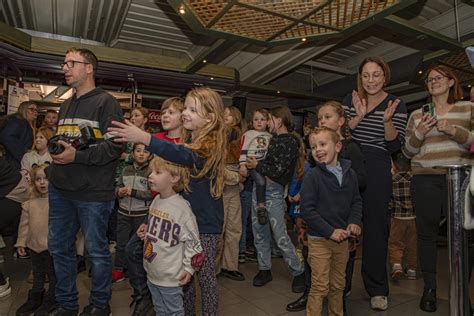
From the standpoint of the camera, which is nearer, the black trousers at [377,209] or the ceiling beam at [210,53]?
the black trousers at [377,209]

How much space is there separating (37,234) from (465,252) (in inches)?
102

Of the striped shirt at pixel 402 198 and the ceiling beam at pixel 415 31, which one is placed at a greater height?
the ceiling beam at pixel 415 31

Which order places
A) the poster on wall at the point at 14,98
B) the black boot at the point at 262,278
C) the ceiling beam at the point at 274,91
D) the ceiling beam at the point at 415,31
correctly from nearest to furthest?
the black boot at the point at 262,278
the ceiling beam at the point at 415,31
the poster on wall at the point at 14,98
the ceiling beam at the point at 274,91

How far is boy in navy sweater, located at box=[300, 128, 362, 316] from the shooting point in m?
2.06

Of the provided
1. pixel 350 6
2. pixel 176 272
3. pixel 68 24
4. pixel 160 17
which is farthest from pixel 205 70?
pixel 176 272

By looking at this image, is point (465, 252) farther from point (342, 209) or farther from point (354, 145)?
point (354, 145)

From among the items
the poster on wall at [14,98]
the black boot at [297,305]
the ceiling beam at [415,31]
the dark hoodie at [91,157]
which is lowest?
the black boot at [297,305]

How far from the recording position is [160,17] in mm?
5582

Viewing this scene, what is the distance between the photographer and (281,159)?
121 inches

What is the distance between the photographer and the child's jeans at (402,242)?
3521 mm

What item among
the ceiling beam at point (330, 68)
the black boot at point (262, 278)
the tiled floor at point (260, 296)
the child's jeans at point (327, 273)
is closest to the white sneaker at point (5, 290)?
the tiled floor at point (260, 296)

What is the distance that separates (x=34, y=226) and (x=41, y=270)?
12.6 inches

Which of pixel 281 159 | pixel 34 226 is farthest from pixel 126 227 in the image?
pixel 281 159

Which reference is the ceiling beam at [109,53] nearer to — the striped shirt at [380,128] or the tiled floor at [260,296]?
the tiled floor at [260,296]
